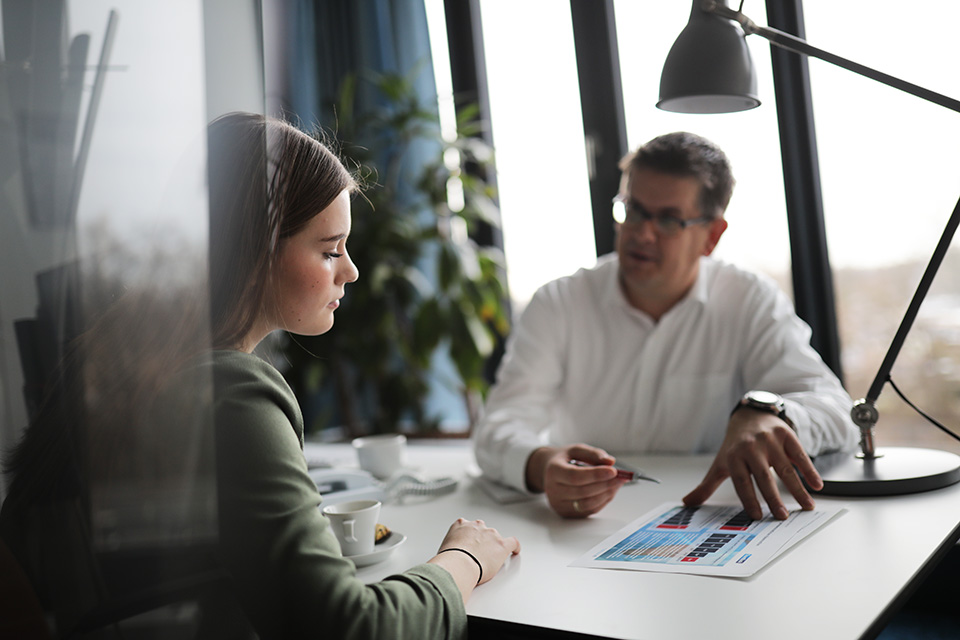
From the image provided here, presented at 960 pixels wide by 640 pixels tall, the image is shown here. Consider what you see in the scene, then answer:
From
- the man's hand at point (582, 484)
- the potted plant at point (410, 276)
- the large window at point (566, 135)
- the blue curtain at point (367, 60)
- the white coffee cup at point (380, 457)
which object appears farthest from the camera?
the blue curtain at point (367, 60)

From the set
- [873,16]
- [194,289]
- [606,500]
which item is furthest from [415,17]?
[194,289]

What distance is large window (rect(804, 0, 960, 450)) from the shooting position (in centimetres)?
220

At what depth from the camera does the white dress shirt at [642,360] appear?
171 cm

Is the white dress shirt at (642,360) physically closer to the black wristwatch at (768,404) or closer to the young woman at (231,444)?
the black wristwatch at (768,404)

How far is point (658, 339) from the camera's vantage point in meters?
1.83

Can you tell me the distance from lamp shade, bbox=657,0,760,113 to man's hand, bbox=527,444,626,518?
620 mm

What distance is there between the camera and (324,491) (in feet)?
4.38

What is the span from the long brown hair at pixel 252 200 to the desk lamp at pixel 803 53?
0.70 metres

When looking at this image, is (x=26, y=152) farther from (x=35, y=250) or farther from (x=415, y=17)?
(x=415, y=17)

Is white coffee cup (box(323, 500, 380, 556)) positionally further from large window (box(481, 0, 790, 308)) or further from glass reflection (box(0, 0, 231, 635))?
large window (box(481, 0, 790, 308))

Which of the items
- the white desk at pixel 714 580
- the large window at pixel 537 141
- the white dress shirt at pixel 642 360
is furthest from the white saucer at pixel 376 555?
the large window at pixel 537 141

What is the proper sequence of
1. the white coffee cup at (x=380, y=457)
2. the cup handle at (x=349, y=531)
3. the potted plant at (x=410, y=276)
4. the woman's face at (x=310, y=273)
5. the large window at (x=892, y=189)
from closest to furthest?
the woman's face at (x=310, y=273), the cup handle at (x=349, y=531), the white coffee cup at (x=380, y=457), the large window at (x=892, y=189), the potted plant at (x=410, y=276)

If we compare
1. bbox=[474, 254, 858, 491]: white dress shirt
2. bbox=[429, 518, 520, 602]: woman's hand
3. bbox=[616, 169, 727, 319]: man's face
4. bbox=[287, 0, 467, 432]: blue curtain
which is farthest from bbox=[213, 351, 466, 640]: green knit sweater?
bbox=[287, 0, 467, 432]: blue curtain

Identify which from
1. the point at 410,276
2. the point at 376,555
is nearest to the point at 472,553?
the point at 376,555
